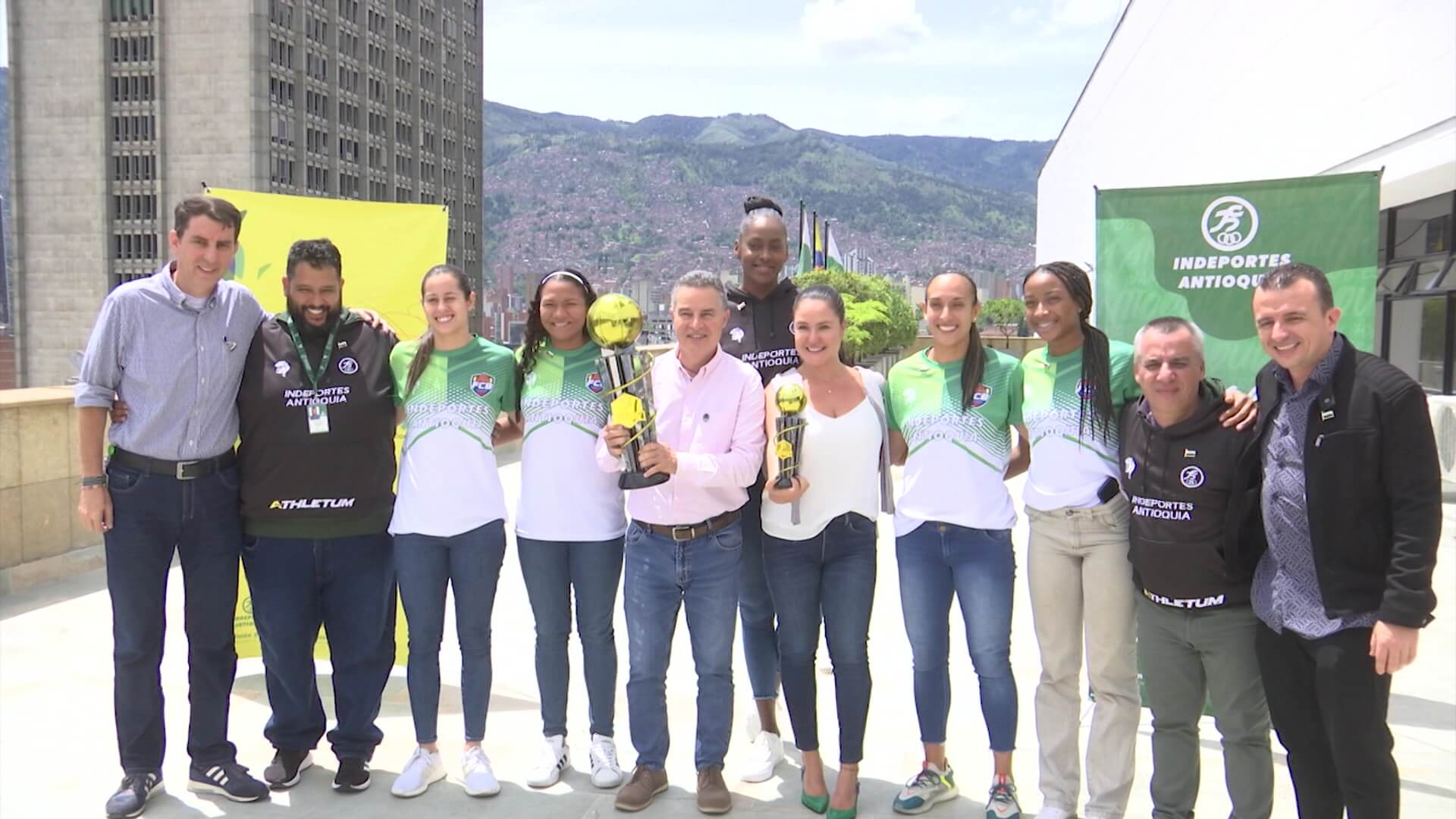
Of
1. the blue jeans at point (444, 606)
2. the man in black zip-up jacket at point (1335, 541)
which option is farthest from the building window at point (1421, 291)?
the blue jeans at point (444, 606)

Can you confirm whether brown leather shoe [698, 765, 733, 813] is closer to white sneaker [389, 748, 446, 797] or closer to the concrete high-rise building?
white sneaker [389, 748, 446, 797]

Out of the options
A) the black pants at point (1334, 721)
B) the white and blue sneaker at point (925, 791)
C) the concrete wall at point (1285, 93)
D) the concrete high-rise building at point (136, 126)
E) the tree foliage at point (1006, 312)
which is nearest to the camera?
the black pants at point (1334, 721)

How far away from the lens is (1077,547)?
3598 mm

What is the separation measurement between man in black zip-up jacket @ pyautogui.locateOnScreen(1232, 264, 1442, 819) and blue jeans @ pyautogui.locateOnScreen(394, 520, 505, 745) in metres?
2.56

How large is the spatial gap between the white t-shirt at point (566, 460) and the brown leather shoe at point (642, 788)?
A: 0.87 m

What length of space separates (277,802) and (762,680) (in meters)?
1.86

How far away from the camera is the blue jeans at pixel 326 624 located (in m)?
4.04

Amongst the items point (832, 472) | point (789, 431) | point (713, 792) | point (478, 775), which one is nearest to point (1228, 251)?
point (832, 472)

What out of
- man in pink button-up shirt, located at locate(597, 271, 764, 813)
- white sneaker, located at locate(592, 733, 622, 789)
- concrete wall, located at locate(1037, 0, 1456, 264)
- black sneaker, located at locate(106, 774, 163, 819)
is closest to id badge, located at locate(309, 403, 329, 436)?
man in pink button-up shirt, located at locate(597, 271, 764, 813)

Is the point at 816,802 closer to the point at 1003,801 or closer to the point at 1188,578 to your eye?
the point at 1003,801

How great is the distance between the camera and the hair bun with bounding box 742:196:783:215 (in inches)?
181

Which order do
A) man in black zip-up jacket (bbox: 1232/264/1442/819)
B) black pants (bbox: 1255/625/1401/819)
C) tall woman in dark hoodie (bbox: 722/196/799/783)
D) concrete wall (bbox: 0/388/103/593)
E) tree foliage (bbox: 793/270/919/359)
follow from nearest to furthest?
man in black zip-up jacket (bbox: 1232/264/1442/819)
black pants (bbox: 1255/625/1401/819)
tall woman in dark hoodie (bbox: 722/196/799/783)
concrete wall (bbox: 0/388/103/593)
tree foliage (bbox: 793/270/919/359)

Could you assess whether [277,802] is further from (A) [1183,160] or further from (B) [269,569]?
(A) [1183,160]

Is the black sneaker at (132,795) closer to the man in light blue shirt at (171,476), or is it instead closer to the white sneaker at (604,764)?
the man in light blue shirt at (171,476)
